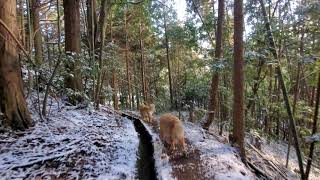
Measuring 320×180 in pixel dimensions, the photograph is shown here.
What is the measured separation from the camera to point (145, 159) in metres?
7.63

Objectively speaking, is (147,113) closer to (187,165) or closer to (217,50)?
(217,50)

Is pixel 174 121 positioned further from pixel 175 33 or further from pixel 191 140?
pixel 175 33

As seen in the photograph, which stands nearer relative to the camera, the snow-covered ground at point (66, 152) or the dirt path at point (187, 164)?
the snow-covered ground at point (66, 152)

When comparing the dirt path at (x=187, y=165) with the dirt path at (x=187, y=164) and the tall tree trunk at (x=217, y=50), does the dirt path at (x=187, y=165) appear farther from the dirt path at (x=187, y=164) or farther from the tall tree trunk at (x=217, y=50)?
the tall tree trunk at (x=217, y=50)

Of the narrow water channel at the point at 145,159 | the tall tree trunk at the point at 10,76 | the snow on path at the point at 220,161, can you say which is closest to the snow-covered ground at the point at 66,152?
the narrow water channel at the point at 145,159

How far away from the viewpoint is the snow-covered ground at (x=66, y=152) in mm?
5816

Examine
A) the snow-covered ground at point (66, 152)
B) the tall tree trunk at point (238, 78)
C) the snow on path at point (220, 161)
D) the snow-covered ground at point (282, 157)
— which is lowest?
the snow-covered ground at point (282, 157)

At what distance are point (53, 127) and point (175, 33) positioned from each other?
1381 centimetres

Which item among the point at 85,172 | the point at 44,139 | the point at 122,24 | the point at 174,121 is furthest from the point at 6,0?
the point at 122,24

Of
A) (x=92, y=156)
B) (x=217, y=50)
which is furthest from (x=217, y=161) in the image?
(x=217, y=50)

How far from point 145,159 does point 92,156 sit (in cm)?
126

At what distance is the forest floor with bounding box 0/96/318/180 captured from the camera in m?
5.95

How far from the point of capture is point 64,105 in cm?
1195

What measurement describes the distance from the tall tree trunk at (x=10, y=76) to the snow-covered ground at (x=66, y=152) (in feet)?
1.31
